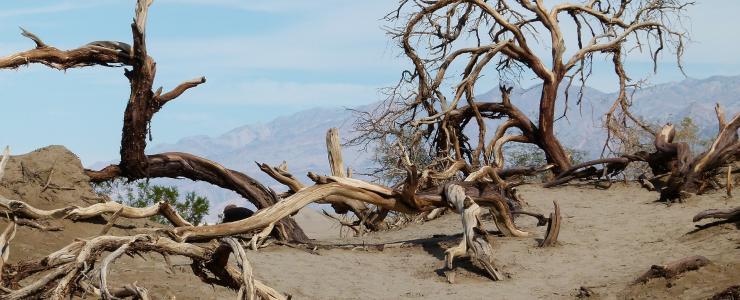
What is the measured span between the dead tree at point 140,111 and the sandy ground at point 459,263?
2.88 feet

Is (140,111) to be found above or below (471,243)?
above

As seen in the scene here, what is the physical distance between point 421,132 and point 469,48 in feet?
5.53

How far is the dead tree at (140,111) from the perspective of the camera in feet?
35.3

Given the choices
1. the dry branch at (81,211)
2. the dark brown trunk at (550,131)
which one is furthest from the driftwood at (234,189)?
the dark brown trunk at (550,131)

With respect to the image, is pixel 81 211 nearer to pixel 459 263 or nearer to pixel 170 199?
pixel 459 263

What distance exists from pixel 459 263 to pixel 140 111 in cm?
392

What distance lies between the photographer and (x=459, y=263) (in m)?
10.5

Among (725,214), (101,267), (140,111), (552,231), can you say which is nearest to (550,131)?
(552,231)

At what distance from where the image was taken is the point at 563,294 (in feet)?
30.4

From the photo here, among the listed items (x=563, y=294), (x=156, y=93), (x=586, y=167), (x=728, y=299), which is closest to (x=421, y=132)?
(x=586, y=167)

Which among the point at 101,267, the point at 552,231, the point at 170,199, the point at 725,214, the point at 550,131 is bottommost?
the point at 552,231

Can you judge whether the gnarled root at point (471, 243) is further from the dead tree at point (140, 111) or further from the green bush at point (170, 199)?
the green bush at point (170, 199)

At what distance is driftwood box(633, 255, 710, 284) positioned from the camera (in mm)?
8828

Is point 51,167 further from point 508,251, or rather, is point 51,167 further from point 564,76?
point 564,76
